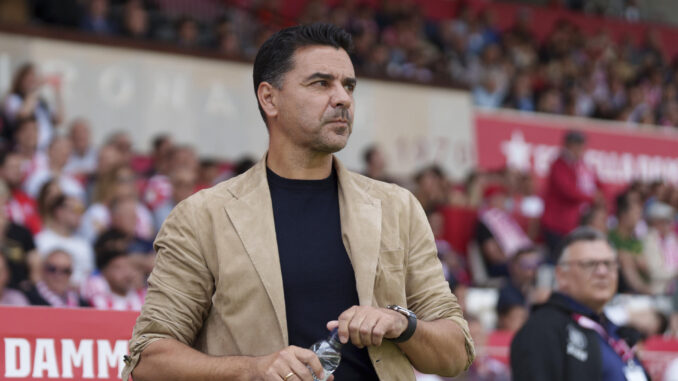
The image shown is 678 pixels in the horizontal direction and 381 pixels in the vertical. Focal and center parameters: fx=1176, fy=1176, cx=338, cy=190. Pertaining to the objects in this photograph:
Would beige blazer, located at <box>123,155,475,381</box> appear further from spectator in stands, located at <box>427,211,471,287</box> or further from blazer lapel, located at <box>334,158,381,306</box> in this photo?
spectator in stands, located at <box>427,211,471,287</box>

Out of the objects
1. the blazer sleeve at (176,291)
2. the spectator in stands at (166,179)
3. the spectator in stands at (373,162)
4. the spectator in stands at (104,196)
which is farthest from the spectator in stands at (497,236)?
the blazer sleeve at (176,291)

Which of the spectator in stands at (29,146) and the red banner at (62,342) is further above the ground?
the spectator in stands at (29,146)

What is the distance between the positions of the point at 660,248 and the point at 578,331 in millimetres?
9784

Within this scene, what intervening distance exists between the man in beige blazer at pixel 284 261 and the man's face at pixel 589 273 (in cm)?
264

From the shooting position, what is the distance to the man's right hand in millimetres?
3283

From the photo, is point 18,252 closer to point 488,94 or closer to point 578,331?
point 578,331

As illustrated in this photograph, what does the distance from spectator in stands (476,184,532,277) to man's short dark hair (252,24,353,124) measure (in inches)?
366

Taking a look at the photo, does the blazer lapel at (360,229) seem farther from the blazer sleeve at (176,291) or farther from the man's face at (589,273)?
the man's face at (589,273)

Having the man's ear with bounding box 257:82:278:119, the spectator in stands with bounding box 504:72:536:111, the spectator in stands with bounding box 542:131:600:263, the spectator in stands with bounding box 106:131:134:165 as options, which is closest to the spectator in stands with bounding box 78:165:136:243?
the spectator in stands with bounding box 106:131:134:165

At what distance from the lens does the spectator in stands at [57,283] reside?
25.6 ft

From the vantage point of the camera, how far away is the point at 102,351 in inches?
178

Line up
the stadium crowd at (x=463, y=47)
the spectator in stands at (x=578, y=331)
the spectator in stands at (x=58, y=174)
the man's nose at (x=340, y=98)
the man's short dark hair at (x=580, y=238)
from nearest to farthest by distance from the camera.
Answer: the man's nose at (x=340, y=98)
the spectator in stands at (x=578, y=331)
the man's short dark hair at (x=580, y=238)
the spectator in stands at (x=58, y=174)
the stadium crowd at (x=463, y=47)

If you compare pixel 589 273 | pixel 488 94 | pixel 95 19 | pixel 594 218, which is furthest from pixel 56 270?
pixel 488 94

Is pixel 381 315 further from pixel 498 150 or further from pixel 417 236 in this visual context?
pixel 498 150
